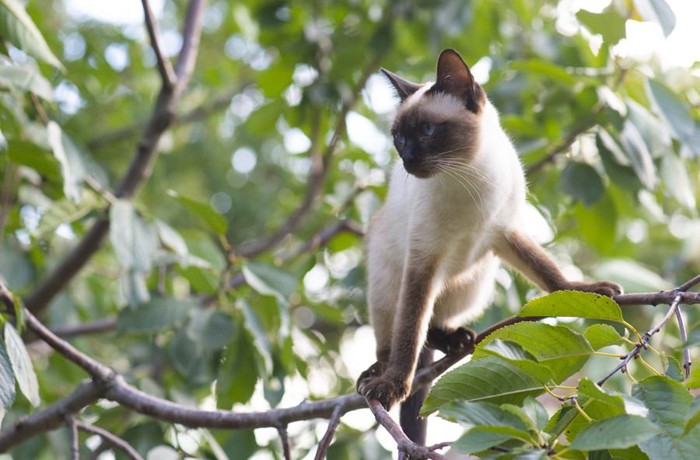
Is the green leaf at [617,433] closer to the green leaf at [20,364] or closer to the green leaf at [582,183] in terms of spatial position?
the green leaf at [20,364]

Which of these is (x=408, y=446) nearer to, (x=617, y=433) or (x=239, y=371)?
(x=617, y=433)

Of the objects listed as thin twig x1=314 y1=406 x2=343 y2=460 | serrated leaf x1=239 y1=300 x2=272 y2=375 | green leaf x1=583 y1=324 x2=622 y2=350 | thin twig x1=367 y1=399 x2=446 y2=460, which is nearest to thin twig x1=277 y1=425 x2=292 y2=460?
thin twig x1=314 y1=406 x2=343 y2=460

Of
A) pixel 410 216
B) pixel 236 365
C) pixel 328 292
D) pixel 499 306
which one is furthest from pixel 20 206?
pixel 499 306

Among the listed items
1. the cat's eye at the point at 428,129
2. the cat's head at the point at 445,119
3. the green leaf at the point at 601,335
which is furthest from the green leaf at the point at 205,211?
the green leaf at the point at 601,335

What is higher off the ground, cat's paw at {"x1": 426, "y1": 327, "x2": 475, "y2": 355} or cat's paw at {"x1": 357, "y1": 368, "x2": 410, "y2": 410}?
cat's paw at {"x1": 357, "y1": 368, "x2": 410, "y2": 410}

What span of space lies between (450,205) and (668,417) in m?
1.73

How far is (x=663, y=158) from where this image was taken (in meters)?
4.15

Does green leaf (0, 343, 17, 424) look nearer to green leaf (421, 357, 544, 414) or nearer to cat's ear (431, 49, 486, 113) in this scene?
green leaf (421, 357, 544, 414)

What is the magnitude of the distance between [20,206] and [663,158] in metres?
3.42

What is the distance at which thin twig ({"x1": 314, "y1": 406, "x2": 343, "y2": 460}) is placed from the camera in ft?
8.32

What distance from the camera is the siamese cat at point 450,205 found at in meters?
3.51

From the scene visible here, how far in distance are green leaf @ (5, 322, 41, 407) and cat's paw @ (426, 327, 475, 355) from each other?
167 centimetres

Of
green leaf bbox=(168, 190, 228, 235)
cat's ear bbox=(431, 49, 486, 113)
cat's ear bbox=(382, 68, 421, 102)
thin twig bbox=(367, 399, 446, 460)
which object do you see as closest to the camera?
thin twig bbox=(367, 399, 446, 460)

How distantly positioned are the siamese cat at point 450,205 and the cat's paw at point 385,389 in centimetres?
11
